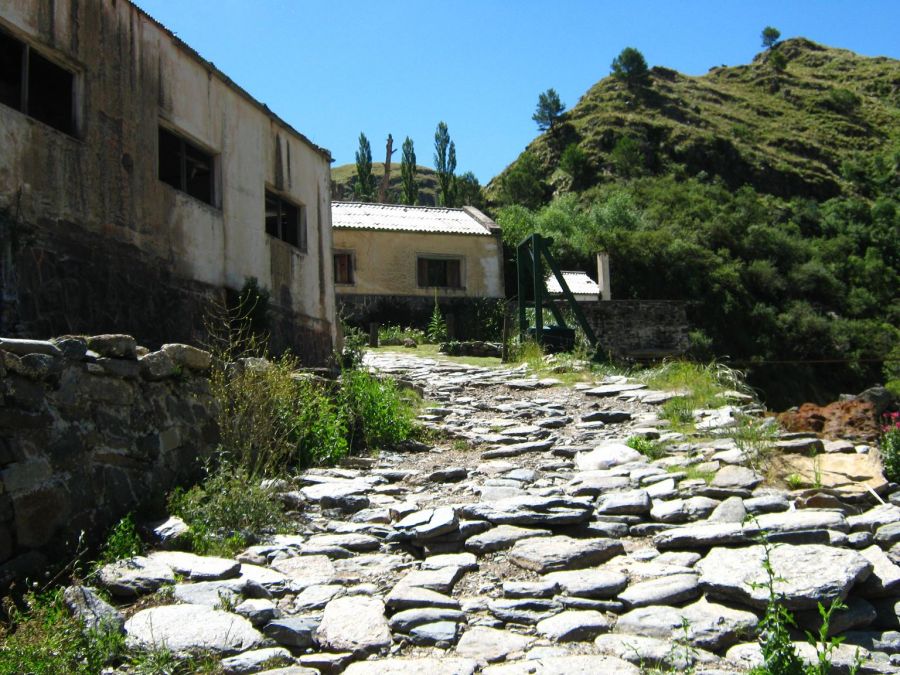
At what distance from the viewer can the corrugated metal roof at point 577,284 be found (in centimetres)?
3031

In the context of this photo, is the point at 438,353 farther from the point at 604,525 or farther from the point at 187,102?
the point at 604,525

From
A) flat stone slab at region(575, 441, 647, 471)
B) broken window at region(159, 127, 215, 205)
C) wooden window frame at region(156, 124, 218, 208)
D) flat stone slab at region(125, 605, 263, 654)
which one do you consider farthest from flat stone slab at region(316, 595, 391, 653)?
broken window at region(159, 127, 215, 205)

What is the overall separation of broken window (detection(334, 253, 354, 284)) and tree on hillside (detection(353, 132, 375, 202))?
89.1 ft

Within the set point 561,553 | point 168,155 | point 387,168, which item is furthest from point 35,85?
point 387,168

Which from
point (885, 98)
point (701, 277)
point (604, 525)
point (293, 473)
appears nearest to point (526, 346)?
point (293, 473)

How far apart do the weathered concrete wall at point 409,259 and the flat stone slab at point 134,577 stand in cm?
2047

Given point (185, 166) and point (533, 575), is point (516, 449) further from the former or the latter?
point (185, 166)

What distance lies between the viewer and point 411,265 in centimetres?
2664

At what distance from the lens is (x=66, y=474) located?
17.5 feet

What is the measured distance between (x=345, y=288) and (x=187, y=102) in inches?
554

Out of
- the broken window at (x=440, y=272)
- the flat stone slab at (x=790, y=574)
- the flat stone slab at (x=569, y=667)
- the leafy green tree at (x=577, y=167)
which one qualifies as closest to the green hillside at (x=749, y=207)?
the leafy green tree at (x=577, y=167)

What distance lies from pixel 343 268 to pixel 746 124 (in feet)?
193

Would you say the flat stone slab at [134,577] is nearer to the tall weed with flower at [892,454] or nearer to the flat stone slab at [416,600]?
the flat stone slab at [416,600]

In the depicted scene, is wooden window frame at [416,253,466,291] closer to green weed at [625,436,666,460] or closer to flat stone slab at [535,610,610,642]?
green weed at [625,436,666,460]
